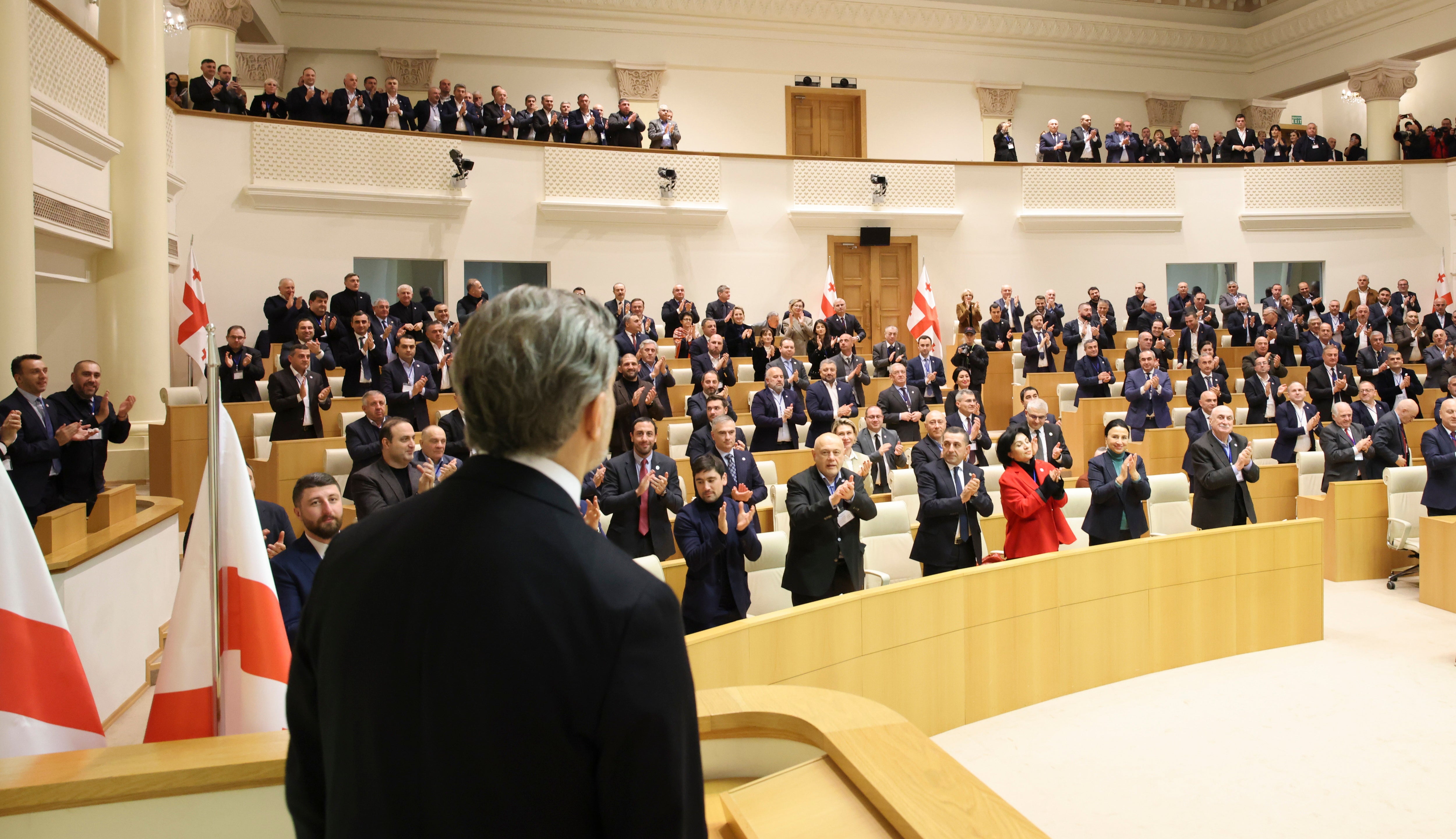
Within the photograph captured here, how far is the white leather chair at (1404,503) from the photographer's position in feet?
22.0

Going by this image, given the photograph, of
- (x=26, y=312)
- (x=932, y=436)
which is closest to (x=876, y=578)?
(x=932, y=436)

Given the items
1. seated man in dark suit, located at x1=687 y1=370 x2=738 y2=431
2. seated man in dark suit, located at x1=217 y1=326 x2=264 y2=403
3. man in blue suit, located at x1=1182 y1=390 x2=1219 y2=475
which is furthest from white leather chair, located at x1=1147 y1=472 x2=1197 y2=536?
seated man in dark suit, located at x1=217 y1=326 x2=264 y2=403

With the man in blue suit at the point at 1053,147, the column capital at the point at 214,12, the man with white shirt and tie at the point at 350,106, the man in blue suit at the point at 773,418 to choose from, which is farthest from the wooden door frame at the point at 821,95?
the man in blue suit at the point at 773,418

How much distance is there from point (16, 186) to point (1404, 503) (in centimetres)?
919

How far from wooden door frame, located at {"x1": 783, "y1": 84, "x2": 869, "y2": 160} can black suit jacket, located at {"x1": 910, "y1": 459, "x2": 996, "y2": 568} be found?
10.3 metres

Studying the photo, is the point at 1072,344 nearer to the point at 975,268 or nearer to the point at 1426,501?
the point at 975,268

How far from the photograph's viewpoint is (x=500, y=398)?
3.14 feet

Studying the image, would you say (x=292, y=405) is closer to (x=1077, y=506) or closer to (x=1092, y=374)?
(x=1077, y=506)

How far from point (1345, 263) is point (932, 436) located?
11.1 meters

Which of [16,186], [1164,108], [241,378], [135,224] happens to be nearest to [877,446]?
[241,378]

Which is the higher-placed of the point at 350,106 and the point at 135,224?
the point at 350,106

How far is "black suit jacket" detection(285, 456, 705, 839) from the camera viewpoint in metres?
0.86

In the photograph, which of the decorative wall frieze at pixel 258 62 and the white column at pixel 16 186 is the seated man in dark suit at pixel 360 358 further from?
the decorative wall frieze at pixel 258 62

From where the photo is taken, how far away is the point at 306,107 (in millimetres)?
10656
